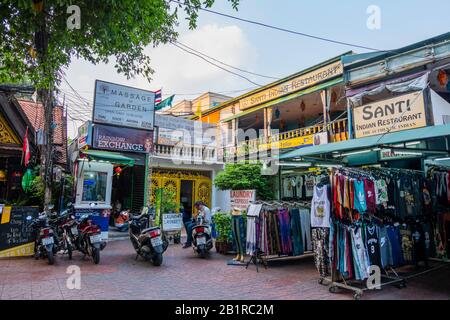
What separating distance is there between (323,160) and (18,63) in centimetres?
716

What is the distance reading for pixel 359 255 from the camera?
4.87 metres

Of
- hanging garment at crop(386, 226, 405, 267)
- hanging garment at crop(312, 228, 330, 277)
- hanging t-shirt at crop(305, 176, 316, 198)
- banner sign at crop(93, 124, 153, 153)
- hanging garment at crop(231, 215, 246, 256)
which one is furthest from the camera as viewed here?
banner sign at crop(93, 124, 153, 153)

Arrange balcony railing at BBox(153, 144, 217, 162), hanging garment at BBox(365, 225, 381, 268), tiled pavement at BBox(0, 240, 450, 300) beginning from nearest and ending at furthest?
1. tiled pavement at BBox(0, 240, 450, 300)
2. hanging garment at BBox(365, 225, 381, 268)
3. balcony railing at BBox(153, 144, 217, 162)

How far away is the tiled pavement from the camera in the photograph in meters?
4.81

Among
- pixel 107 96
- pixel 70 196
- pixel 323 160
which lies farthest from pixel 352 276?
pixel 107 96

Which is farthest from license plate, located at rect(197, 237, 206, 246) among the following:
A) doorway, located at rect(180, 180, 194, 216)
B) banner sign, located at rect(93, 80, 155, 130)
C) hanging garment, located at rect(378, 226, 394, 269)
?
doorway, located at rect(180, 180, 194, 216)

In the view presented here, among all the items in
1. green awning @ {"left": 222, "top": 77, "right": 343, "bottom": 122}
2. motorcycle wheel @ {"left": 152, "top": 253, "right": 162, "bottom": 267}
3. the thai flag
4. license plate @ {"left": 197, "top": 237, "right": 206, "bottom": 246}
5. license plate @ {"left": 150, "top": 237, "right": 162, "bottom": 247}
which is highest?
green awning @ {"left": 222, "top": 77, "right": 343, "bottom": 122}

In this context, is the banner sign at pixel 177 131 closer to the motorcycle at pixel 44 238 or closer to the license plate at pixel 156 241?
the motorcycle at pixel 44 238

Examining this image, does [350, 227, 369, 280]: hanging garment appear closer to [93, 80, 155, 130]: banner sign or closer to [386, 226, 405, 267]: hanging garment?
[386, 226, 405, 267]: hanging garment

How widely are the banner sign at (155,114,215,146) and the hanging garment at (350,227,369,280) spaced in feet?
36.0

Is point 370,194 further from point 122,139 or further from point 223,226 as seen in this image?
point 122,139

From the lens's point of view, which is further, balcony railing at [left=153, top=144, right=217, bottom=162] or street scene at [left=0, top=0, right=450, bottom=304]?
balcony railing at [left=153, top=144, right=217, bottom=162]

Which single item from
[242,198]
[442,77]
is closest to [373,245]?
[242,198]

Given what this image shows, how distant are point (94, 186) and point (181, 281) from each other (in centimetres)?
614
